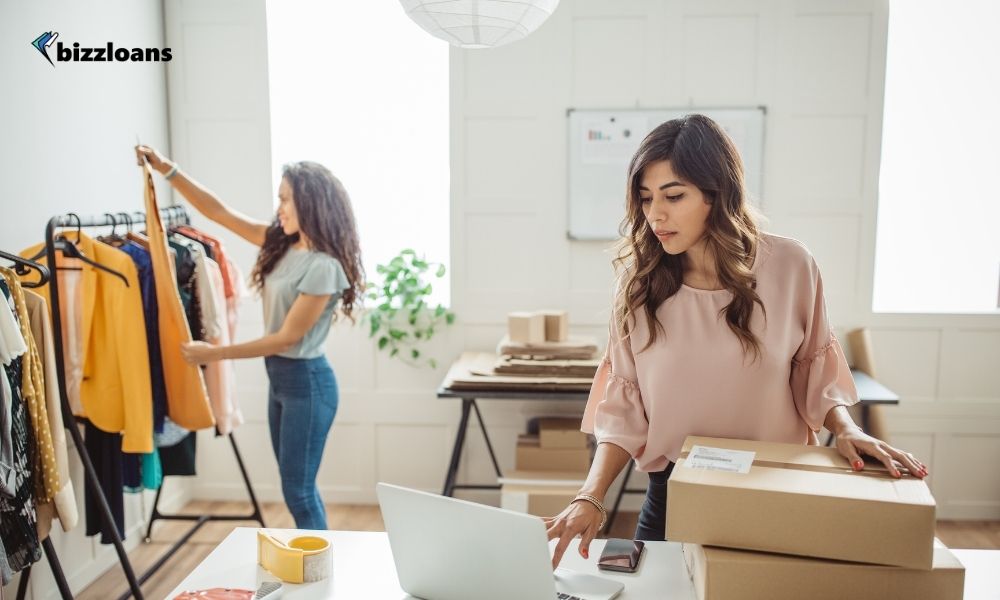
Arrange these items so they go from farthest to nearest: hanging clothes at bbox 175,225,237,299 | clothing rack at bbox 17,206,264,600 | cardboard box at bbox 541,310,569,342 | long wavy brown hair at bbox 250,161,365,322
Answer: cardboard box at bbox 541,310,569,342 < hanging clothes at bbox 175,225,237,299 < long wavy brown hair at bbox 250,161,365,322 < clothing rack at bbox 17,206,264,600

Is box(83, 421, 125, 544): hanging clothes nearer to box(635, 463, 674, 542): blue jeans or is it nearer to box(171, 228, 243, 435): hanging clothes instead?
box(171, 228, 243, 435): hanging clothes

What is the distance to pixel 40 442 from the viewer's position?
2092 millimetres

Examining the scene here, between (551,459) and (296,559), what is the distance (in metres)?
2.04

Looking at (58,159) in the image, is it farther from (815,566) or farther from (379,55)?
(815,566)

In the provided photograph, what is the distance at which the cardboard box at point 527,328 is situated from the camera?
10.5ft

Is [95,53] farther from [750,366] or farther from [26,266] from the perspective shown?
[750,366]

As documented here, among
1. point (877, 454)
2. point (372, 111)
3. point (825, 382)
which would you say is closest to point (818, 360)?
point (825, 382)

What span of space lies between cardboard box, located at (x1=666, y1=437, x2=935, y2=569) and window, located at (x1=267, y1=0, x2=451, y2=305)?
8.25ft

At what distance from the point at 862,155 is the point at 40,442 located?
3222mm

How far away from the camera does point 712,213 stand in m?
1.62

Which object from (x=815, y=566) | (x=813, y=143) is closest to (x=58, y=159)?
(x=815, y=566)

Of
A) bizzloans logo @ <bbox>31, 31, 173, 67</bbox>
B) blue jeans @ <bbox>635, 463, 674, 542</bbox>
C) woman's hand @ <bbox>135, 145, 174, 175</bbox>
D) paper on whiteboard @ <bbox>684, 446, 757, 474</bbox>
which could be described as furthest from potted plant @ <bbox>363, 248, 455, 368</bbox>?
Answer: paper on whiteboard @ <bbox>684, 446, 757, 474</bbox>

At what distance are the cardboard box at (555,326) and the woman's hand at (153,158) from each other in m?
1.50

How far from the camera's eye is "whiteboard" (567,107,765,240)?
3424 millimetres
